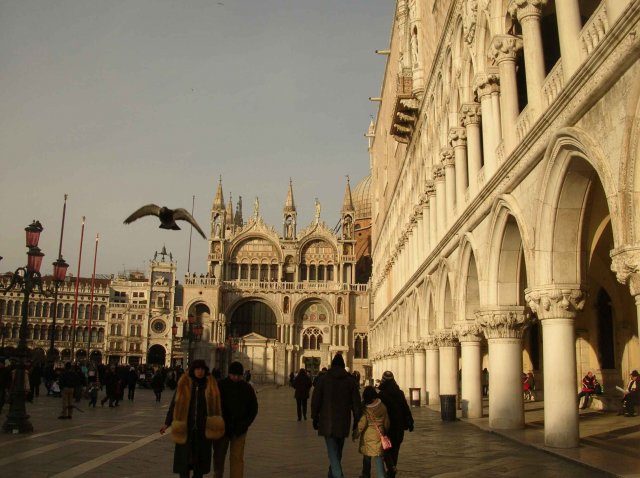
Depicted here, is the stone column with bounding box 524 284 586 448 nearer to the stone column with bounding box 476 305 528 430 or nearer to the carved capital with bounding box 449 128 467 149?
the stone column with bounding box 476 305 528 430

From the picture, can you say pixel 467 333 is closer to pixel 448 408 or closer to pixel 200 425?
pixel 448 408

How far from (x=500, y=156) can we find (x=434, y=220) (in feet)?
29.3

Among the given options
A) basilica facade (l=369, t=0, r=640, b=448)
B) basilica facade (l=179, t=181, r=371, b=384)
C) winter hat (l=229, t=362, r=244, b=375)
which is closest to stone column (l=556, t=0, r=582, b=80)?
basilica facade (l=369, t=0, r=640, b=448)

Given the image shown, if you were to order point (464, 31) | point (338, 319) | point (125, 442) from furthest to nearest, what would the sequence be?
1. point (338, 319)
2. point (464, 31)
3. point (125, 442)

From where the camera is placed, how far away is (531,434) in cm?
1298

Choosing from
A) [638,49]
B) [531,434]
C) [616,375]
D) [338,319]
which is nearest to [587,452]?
[531,434]

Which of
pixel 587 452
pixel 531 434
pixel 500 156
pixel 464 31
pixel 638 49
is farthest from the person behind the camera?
pixel 464 31

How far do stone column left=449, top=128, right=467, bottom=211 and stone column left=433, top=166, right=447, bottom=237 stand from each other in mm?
2242

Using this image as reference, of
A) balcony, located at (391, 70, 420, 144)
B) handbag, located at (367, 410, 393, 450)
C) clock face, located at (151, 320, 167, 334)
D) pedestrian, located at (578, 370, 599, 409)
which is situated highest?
balcony, located at (391, 70, 420, 144)

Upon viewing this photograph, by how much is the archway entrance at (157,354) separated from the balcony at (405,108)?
191 ft

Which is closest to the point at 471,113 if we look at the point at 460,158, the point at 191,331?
the point at 460,158

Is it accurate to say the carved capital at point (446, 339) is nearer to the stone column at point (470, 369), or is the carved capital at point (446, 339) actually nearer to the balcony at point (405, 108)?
the stone column at point (470, 369)

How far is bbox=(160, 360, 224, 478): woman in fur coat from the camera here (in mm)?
6922

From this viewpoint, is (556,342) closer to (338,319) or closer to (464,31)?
(464,31)
